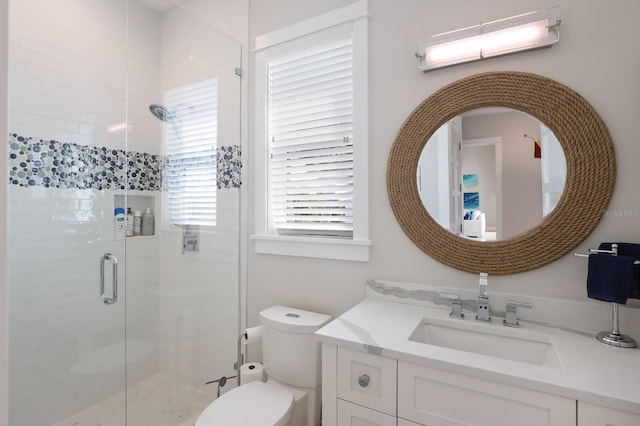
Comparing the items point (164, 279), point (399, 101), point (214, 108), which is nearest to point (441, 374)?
point (399, 101)

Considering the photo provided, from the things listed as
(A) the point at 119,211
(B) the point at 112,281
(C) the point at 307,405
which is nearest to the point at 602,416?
(C) the point at 307,405

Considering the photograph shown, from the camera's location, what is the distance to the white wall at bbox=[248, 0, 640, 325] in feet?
3.98

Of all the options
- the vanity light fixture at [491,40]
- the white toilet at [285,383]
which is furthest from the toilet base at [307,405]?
the vanity light fixture at [491,40]

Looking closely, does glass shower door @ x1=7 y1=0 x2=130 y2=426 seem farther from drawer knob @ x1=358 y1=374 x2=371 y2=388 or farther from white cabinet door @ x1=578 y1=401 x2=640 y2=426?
white cabinet door @ x1=578 y1=401 x2=640 y2=426

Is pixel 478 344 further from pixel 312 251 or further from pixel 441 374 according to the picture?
pixel 312 251

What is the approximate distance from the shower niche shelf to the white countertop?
57.6 inches

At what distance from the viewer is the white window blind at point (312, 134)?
1.79 meters

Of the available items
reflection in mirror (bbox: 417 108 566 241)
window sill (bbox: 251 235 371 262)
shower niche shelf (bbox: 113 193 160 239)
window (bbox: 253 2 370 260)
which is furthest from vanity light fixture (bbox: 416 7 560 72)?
shower niche shelf (bbox: 113 193 160 239)

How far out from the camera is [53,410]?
69.0 inches

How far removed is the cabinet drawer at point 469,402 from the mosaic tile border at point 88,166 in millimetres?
1575

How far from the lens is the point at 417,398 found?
1066 millimetres

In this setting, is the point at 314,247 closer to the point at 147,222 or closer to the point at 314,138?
the point at 314,138

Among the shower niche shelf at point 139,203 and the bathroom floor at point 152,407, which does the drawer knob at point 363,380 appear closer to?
the bathroom floor at point 152,407

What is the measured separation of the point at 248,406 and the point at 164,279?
109 cm
